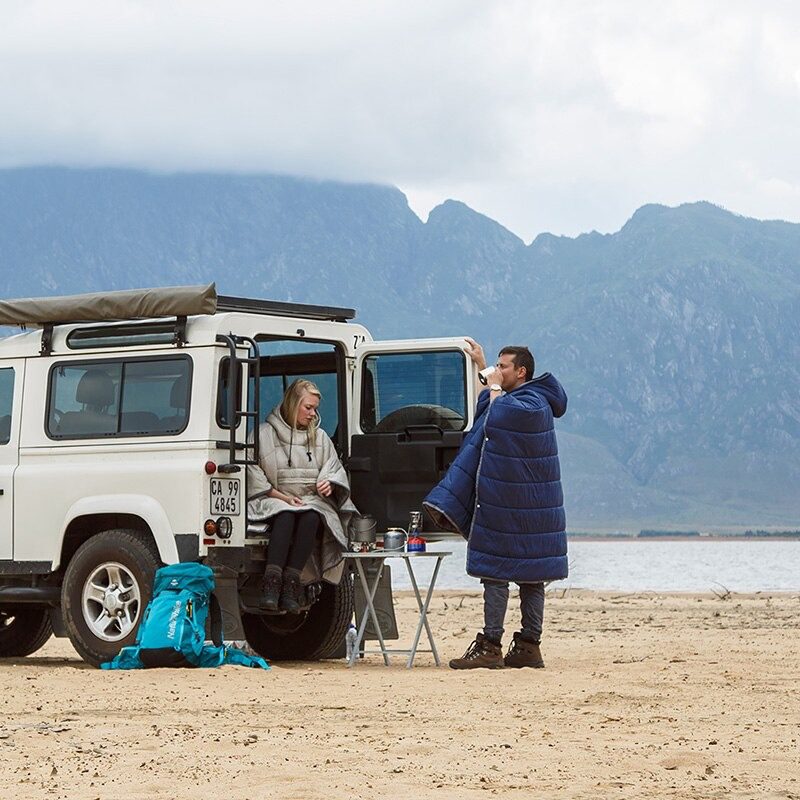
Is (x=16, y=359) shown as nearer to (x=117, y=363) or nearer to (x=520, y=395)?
(x=117, y=363)

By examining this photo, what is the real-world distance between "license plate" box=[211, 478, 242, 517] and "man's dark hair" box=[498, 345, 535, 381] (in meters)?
1.83

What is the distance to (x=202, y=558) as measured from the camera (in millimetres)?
10414

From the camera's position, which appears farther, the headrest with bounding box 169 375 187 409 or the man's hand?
the man's hand

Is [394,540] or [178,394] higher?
[178,394]

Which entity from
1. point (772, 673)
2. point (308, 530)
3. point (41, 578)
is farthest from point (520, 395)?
point (41, 578)

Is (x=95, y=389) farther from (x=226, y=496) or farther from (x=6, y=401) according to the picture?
(x=226, y=496)

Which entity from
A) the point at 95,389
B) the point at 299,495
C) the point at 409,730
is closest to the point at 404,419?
the point at 299,495

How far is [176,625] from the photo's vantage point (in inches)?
400

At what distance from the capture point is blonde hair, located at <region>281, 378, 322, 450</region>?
11.1 meters

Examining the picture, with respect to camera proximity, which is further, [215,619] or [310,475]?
[310,475]

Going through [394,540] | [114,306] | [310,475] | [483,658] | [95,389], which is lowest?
[483,658]

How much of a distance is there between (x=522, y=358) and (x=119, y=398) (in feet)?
8.34

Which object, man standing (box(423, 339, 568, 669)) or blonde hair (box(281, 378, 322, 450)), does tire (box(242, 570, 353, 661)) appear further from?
man standing (box(423, 339, 568, 669))

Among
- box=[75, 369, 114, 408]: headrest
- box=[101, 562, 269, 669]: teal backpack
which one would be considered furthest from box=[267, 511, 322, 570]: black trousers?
box=[75, 369, 114, 408]: headrest
